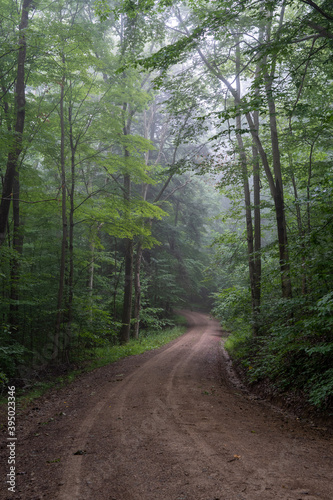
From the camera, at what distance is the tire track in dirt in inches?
127

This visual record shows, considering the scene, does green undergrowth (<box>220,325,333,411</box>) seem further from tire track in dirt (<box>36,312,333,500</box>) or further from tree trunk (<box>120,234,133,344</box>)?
tree trunk (<box>120,234,133,344</box>)

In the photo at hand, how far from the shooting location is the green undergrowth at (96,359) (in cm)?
839

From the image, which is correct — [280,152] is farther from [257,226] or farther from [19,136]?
[19,136]

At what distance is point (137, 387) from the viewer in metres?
8.28

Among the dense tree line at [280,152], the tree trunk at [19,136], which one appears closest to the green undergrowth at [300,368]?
the dense tree line at [280,152]

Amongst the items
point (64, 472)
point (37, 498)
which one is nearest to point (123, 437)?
point (64, 472)

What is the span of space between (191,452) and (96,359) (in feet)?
31.1

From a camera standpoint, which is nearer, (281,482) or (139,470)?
(281,482)

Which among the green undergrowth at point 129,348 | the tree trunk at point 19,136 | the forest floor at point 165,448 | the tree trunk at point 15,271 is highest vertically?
the tree trunk at point 19,136

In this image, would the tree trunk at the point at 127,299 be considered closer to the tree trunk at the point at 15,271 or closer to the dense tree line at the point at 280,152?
the dense tree line at the point at 280,152

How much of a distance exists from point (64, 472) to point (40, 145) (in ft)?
32.2

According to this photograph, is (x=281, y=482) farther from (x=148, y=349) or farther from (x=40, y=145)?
(x=148, y=349)

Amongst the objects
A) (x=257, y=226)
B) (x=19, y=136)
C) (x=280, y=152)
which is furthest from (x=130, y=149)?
(x=257, y=226)

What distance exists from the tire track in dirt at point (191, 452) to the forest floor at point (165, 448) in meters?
0.01
